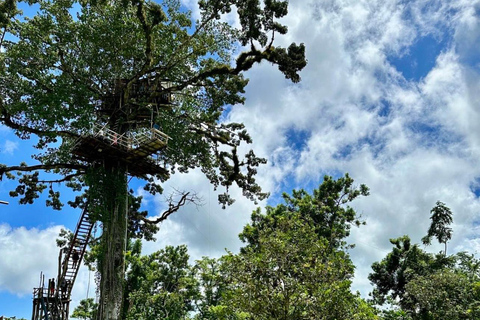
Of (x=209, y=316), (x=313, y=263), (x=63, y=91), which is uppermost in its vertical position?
(x=63, y=91)

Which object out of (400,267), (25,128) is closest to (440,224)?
(400,267)

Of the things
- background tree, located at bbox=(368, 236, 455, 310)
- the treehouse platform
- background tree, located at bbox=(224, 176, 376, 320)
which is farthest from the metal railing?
background tree, located at bbox=(368, 236, 455, 310)

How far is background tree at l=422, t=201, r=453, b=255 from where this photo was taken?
36656mm

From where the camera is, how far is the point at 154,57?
61.8 feet

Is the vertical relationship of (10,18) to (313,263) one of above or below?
above

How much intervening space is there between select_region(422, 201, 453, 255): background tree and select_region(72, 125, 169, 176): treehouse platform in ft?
91.3

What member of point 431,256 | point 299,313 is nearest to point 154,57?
point 299,313

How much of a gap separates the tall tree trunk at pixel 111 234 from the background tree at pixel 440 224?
28.3m

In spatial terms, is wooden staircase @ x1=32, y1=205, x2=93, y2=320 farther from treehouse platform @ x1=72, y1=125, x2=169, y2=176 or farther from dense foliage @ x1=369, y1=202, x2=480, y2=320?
dense foliage @ x1=369, y1=202, x2=480, y2=320

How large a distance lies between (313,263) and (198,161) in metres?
11.1

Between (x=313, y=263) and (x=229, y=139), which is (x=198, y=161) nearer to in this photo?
(x=229, y=139)

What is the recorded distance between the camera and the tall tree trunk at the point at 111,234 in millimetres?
15969

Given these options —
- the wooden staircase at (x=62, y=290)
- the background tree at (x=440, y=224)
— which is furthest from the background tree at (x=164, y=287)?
the background tree at (x=440, y=224)

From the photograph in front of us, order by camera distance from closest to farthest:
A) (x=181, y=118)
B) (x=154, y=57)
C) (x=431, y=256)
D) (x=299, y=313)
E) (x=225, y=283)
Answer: (x=299, y=313) → (x=225, y=283) → (x=154, y=57) → (x=181, y=118) → (x=431, y=256)
